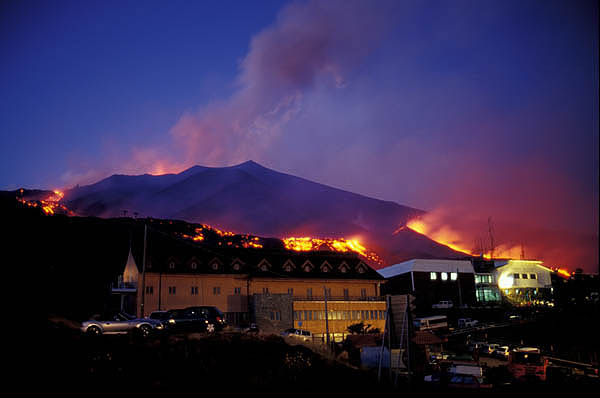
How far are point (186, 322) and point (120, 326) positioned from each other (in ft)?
15.8

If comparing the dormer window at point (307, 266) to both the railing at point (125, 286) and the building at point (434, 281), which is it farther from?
the building at point (434, 281)

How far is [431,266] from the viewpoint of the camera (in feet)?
310

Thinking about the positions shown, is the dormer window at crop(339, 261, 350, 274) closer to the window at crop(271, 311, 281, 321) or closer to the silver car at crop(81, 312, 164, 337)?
the window at crop(271, 311, 281, 321)

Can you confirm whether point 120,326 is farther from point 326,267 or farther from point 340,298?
point 326,267

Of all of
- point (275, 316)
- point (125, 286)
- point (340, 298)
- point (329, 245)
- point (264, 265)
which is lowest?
point (275, 316)

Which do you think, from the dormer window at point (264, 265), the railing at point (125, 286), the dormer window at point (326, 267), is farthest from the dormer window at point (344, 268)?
the railing at point (125, 286)

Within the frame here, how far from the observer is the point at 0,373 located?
17.1 metres

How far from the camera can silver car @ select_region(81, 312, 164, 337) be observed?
25.6 metres

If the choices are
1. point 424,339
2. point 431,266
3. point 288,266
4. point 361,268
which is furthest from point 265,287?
point 431,266

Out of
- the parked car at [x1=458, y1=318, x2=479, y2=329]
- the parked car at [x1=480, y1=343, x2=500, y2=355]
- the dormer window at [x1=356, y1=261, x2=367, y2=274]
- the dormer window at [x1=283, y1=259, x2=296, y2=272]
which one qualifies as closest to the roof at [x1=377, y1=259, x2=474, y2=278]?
the parked car at [x1=458, y1=318, x2=479, y2=329]

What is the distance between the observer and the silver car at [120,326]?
84.1 ft

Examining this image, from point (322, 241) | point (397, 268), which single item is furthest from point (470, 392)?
point (322, 241)

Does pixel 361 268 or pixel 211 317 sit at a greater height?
pixel 361 268

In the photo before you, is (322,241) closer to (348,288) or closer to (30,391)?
(348,288)
